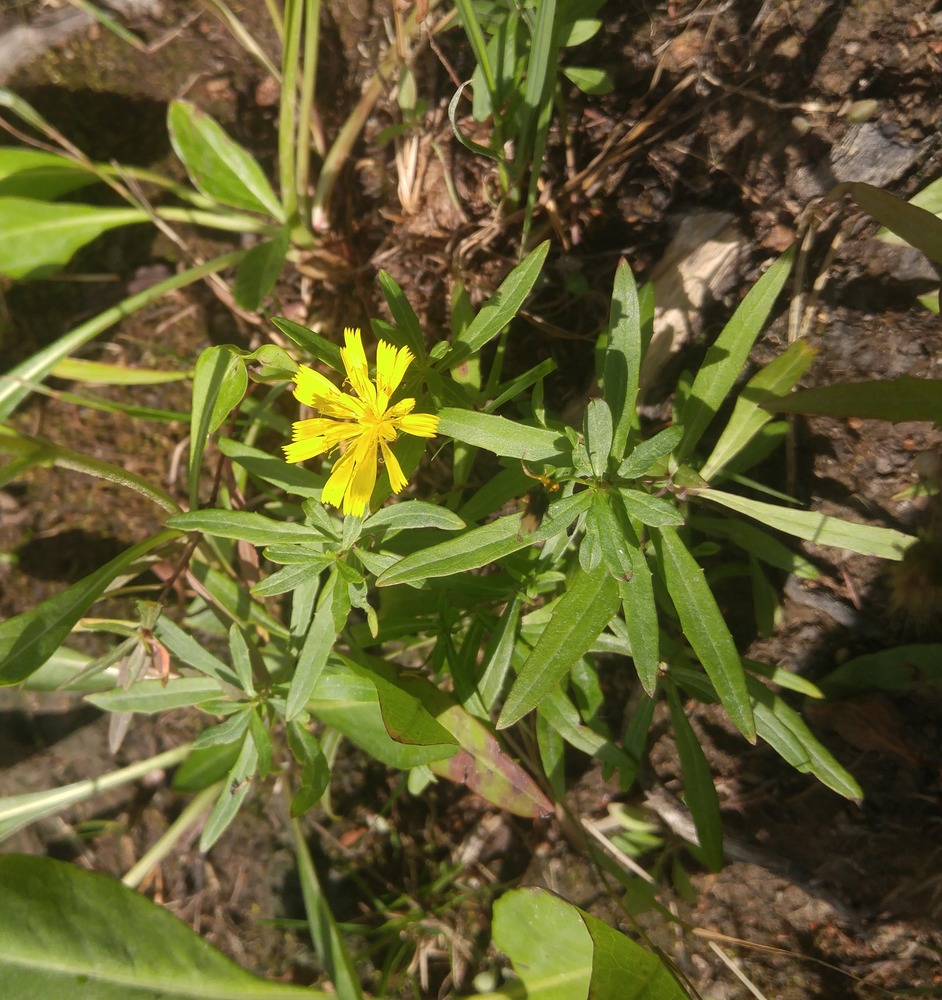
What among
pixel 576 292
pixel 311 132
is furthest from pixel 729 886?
pixel 311 132

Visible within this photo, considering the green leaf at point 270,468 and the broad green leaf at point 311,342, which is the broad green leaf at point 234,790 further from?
the broad green leaf at point 311,342

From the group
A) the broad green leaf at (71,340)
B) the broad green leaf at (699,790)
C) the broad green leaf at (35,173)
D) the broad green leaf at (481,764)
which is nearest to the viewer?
the broad green leaf at (699,790)

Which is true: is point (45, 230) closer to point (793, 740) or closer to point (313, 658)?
point (313, 658)

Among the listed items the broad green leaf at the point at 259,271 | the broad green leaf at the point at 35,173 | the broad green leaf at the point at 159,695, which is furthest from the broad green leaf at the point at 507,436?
the broad green leaf at the point at 35,173

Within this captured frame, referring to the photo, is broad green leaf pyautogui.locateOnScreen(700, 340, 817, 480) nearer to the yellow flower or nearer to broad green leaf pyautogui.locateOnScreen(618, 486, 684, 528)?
broad green leaf pyautogui.locateOnScreen(618, 486, 684, 528)

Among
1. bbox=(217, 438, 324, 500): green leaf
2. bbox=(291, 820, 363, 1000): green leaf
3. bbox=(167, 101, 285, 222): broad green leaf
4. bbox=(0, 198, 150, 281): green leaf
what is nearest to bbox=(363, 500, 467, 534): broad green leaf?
bbox=(217, 438, 324, 500): green leaf

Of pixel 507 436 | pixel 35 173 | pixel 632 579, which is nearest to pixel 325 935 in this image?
pixel 632 579
